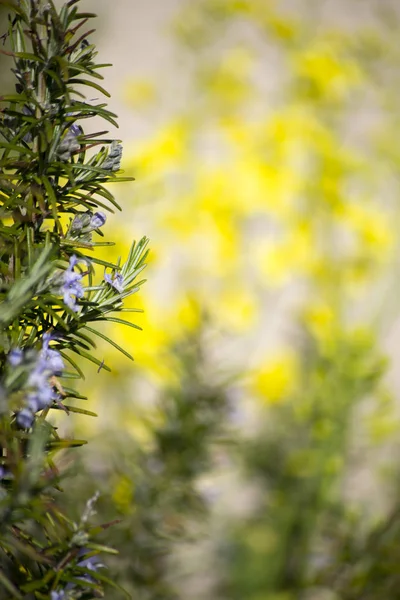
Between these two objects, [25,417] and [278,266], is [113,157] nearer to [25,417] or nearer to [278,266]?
[25,417]

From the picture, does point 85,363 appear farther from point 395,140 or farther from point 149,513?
point 395,140

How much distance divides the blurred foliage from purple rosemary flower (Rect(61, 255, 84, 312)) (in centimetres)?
43

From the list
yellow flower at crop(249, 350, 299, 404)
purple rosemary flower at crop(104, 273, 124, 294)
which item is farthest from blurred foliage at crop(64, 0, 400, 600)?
purple rosemary flower at crop(104, 273, 124, 294)

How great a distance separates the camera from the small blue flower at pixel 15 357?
0.79ft

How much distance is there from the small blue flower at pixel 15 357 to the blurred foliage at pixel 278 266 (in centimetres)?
44

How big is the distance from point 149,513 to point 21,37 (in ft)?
1.42

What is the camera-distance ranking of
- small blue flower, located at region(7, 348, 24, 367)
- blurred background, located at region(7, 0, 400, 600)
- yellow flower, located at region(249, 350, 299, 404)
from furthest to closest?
yellow flower, located at region(249, 350, 299, 404)
blurred background, located at region(7, 0, 400, 600)
small blue flower, located at region(7, 348, 24, 367)

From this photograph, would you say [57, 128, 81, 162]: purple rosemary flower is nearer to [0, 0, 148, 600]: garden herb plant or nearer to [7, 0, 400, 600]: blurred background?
[0, 0, 148, 600]: garden herb plant

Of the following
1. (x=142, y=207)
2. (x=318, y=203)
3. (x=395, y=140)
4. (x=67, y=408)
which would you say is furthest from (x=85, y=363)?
(x=395, y=140)

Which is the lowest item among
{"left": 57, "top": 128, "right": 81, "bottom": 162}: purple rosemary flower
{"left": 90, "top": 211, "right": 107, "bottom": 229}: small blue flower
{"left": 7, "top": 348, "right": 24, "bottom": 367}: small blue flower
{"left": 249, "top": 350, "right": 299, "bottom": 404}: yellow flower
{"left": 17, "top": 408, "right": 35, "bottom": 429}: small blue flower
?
{"left": 17, "top": 408, "right": 35, "bottom": 429}: small blue flower

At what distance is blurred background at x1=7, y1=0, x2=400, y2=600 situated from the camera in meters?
0.79

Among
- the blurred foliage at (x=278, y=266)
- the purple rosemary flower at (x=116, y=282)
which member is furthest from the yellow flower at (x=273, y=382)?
the purple rosemary flower at (x=116, y=282)

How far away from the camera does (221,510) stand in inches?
42.0

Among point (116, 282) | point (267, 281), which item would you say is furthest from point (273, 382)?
point (116, 282)
